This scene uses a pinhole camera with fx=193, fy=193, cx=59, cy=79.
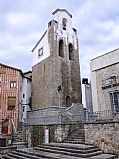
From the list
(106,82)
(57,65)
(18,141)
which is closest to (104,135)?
(106,82)

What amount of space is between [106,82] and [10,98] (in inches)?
463

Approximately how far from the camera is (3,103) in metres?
21.8

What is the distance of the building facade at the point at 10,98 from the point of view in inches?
816

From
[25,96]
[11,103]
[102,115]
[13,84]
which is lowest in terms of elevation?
[102,115]

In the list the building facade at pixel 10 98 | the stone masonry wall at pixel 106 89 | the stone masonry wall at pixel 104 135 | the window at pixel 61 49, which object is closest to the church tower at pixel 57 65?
the window at pixel 61 49

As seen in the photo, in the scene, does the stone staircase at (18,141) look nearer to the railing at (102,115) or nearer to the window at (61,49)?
the railing at (102,115)

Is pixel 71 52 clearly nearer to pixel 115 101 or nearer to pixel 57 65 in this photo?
pixel 57 65

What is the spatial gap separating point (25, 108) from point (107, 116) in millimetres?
13980

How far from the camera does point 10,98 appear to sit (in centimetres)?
2219

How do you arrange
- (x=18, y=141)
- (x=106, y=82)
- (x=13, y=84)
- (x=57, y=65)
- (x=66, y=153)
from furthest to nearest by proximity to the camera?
(x=13, y=84) → (x=57, y=65) → (x=18, y=141) → (x=106, y=82) → (x=66, y=153)

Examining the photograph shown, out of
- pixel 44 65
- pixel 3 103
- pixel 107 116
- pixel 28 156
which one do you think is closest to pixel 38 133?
pixel 28 156

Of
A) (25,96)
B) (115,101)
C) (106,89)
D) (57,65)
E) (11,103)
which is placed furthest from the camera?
(25,96)

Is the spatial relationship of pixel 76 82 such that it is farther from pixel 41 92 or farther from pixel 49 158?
pixel 49 158

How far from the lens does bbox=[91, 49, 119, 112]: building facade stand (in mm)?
14688
